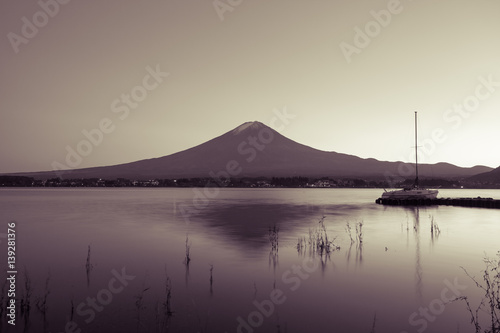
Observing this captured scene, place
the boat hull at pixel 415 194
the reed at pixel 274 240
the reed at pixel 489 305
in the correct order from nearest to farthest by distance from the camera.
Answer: the reed at pixel 489 305
the reed at pixel 274 240
the boat hull at pixel 415 194

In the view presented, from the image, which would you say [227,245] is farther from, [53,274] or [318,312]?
[318,312]

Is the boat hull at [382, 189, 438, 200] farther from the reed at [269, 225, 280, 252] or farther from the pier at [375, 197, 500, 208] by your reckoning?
the reed at [269, 225, 280, 252]

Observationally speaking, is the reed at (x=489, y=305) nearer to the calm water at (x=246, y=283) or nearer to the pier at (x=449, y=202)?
the calm water at (x=246, y=283)

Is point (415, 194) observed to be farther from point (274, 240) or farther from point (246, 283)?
point (246, 283)

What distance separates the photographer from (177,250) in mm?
23328

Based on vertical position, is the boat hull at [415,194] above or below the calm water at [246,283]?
above

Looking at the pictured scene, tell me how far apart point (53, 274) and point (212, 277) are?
6.81 meters

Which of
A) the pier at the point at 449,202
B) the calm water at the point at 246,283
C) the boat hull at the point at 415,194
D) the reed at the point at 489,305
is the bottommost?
the calm water at the point at 246,283

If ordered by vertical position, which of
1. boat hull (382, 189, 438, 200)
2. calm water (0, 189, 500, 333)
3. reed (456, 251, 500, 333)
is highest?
boat hull (382, 189, 438, 200)

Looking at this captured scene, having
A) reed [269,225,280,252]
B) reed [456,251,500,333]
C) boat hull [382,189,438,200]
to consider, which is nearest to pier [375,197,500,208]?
boat hull [382,189,438,200]

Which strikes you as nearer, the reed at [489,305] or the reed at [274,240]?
the reed at [489,305]

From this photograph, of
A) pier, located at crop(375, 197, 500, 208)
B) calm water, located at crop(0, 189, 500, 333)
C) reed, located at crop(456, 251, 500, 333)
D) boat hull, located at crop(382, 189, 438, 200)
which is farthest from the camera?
boat hull, located at crop(382, 189, 438, 200)

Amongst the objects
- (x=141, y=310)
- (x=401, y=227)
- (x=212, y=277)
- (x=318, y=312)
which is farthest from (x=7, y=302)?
(x=401, y=227)

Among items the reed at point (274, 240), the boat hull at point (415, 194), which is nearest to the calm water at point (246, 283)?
the reed at point (274, 240)
